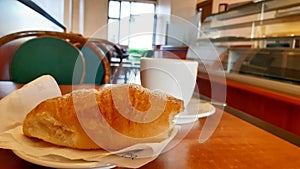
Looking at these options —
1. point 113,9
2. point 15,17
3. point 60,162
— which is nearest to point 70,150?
point 60,162

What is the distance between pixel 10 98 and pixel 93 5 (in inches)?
332

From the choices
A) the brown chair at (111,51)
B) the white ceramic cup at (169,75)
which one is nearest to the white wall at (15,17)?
the brown chair at (111,51)

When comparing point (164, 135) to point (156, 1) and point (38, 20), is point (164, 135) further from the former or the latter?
point (156, 1)

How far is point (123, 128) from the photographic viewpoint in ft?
0.87

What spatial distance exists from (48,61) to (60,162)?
956 mm

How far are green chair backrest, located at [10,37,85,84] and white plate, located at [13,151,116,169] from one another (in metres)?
0.84

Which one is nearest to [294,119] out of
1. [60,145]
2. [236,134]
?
[236,134]

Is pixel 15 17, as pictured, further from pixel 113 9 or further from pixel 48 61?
pixel 113 9

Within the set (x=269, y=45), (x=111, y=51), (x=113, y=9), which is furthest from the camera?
(x=113, y=9)

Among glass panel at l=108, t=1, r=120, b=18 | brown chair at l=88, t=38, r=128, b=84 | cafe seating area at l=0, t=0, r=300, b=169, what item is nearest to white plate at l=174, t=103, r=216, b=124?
cafe seating area at l=0, t=0, r=300, b=169

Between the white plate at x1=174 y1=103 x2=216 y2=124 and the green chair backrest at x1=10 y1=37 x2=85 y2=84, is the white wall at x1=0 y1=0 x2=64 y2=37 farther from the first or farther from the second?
the white plate at x1=174 y1=103 x2=216 y2=124

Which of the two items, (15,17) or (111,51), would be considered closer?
(15,17)

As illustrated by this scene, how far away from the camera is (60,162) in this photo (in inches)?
9.5

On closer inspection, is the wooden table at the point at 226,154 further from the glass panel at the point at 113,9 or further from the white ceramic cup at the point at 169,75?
the glass panel at the point at 113,9
